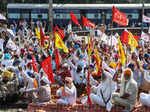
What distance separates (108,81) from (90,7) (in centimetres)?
1920

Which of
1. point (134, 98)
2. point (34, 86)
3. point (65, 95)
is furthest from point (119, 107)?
point (34, 86)

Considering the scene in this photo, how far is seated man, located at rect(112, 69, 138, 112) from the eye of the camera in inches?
224

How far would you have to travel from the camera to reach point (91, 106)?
241 inches

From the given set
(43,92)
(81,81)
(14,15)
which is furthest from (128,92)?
(14,15)

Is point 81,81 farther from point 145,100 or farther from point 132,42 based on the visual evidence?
point 145,100

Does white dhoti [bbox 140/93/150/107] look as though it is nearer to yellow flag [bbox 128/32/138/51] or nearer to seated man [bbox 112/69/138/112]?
seated man [bbox 112/69/138/112]

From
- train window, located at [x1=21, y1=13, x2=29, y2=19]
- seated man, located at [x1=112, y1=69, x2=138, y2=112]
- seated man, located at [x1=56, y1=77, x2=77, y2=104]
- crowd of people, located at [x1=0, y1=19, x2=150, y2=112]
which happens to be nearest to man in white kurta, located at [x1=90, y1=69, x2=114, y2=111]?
crowd of people, located at [x1=0, y1=19, x2=150, y2=112]

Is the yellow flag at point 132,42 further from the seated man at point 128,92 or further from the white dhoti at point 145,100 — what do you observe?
the seated man at point 128,92

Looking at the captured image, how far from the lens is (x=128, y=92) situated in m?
5.71

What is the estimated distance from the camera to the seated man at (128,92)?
5.69 metres

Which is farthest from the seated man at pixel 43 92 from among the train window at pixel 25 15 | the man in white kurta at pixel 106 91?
the train window at pixel 25 15

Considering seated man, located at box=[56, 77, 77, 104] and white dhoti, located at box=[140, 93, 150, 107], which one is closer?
white dhoti, located at box=[140, 93, 150, 107]

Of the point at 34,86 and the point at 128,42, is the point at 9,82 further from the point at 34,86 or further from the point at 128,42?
the point at 128,42

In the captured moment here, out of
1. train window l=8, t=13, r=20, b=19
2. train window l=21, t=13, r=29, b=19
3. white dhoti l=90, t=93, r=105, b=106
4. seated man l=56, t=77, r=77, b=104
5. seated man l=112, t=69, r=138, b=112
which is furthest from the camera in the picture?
train window l=21, t=13, r=29, b=19
